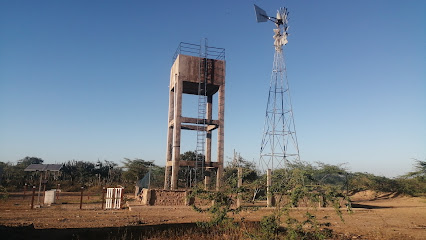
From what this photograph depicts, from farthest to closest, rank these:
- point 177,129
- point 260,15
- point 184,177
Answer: point 184,177
point 260,15
point 177,129

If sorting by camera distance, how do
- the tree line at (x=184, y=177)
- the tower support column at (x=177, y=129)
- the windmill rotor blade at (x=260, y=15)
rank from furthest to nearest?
the tree line at (x=184, y=177) < the windmill rotor blade at (x=260, y=15) < the tower support column at (x=177, y=129)

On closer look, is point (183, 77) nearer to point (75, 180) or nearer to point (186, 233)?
point (186, 233)

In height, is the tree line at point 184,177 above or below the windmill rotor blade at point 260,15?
below

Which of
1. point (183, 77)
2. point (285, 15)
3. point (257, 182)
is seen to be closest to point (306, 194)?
point (257, 182)

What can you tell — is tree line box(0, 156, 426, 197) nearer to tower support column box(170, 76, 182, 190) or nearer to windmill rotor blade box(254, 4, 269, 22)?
tower support column box(170, 76, 182, 190)

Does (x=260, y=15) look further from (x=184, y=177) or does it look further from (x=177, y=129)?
(x=184, y=177)

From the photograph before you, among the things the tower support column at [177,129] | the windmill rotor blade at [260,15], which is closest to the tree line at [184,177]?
the tower support column at [177,129]

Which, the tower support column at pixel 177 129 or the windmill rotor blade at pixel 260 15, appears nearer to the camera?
the tower support column at pixel 177 129


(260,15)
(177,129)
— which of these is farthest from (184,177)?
(260,15)

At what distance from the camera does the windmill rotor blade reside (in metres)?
25.4

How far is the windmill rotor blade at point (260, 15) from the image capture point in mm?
25355

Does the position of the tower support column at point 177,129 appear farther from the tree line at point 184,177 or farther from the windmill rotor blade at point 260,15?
the windmill rotor blade at point 260,15

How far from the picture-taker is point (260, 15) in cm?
2570

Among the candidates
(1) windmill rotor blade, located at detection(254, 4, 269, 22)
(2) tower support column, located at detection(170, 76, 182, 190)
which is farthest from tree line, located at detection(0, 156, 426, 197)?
(1) windmill rotor blade, located at detection(254, 4, 269, 22)
